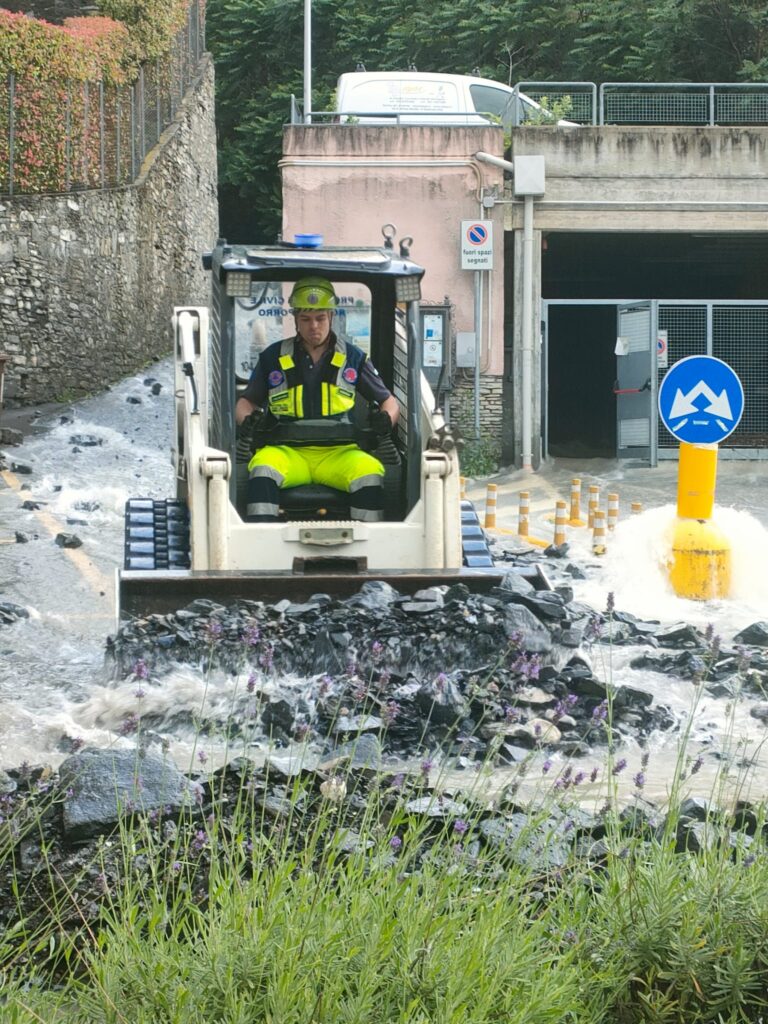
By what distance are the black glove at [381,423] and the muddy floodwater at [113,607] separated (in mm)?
2031

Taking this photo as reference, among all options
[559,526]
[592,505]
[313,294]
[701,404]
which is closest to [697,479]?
[701,404]

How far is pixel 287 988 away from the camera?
13.2 ft

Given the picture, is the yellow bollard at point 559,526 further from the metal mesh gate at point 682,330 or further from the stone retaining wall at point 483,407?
the metal mesh gate at point 682,330

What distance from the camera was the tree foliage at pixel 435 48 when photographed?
3569 cm

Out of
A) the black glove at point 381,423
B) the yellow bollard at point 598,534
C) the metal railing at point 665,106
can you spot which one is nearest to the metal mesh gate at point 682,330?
the metal railing at point 665,106

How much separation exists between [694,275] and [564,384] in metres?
3.43

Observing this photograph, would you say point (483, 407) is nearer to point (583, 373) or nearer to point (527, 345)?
point (527, 345)

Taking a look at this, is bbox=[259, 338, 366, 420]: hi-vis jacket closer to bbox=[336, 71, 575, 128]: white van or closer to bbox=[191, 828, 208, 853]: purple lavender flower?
bbox=[191, 828, 208, 853]: purple lavender flower

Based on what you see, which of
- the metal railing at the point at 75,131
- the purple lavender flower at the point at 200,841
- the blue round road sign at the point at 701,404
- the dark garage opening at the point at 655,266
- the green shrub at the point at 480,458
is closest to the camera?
the purple lavender flower at the point at 200,841

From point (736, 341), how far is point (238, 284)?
14.6m

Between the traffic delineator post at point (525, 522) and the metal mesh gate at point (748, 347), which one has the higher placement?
the metal mesh gate at point (748, 347)

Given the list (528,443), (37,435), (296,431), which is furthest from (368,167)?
(296,431)

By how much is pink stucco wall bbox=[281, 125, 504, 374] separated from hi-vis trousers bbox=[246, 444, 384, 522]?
1251 cm

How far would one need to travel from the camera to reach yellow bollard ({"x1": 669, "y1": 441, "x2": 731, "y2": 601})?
1278 cm
